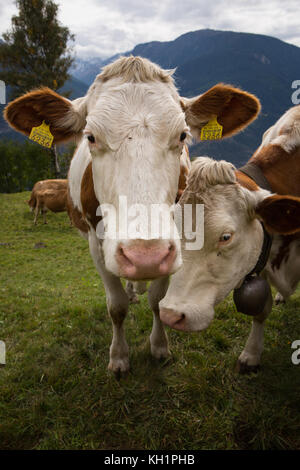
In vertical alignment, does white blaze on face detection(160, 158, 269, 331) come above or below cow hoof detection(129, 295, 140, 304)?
above

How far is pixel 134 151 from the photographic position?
1.60 metres

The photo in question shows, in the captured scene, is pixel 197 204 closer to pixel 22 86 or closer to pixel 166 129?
pixel 166 129

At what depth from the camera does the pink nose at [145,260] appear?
1352 mm

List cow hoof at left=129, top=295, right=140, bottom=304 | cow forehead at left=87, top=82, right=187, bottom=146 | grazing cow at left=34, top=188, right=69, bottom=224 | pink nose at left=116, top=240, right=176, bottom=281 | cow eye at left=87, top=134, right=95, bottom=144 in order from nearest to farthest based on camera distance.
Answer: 1. pink nose at left=116, top=240, right=176, bottom=281
2. cow forehead at left=87, top=82, right=187, bottom=146
3. cow eye at left=87, top=134, right=95, bottom=144
4. cow hoof at left=129, top=295, right=140, bottom=304
5. grazing cow at left=34, top=188, right=69, bottom=224

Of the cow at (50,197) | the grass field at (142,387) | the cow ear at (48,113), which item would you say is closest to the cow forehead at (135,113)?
the cow ear at (48,113)

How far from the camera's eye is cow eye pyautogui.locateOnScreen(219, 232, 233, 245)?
199cm

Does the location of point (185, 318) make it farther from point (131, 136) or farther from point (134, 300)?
point (134, 300)

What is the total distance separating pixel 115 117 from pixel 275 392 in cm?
261

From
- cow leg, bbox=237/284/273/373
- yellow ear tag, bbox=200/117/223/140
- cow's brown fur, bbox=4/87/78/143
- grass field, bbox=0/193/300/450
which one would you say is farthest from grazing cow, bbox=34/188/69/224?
cow leg, bbox=237/284/273/373

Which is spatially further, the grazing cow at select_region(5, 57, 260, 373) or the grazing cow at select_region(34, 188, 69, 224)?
the grazing cow at select_region(34, 188, 69, 224)

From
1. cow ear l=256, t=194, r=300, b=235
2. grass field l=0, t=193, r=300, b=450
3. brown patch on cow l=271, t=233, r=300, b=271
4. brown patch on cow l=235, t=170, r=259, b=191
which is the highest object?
brown patch on cow l=235, t=170, r=259, b=191

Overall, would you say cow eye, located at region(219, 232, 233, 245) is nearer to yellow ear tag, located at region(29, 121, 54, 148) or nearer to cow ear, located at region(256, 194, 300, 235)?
cow ear, located at region(256, 194, 300, 235)

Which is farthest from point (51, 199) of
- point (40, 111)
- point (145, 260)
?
point (145, 260)
